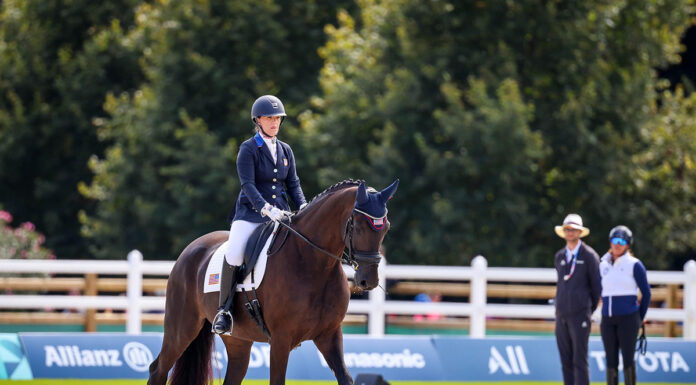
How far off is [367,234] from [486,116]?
13.0 m

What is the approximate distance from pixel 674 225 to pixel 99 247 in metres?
A: 14.3

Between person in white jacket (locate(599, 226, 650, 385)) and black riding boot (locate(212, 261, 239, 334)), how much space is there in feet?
13.3

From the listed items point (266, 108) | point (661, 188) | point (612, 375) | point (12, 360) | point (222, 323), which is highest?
point (661, 188)

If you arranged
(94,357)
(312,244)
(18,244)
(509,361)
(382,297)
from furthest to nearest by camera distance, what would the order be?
1. (18,244)
2. (382,297)
3. (509,361)
4. (94,357)
5. (312,244)

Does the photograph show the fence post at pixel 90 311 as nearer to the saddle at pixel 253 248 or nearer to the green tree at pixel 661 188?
the saddle at pixel 253 248

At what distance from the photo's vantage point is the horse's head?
7129mm

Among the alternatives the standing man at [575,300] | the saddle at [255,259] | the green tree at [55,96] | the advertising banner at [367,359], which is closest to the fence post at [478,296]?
the advertising banner at [367,359]

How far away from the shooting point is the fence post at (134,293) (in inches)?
555

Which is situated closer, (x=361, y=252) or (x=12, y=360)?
(x=361, y=252)

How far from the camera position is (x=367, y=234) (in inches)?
285

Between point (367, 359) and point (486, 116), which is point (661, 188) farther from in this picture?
point (367, 359)

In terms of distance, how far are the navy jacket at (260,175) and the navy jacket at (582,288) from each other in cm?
336

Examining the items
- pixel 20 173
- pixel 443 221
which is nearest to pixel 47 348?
pixel 443 221

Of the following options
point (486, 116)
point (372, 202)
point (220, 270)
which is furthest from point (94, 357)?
point (486, 116)
